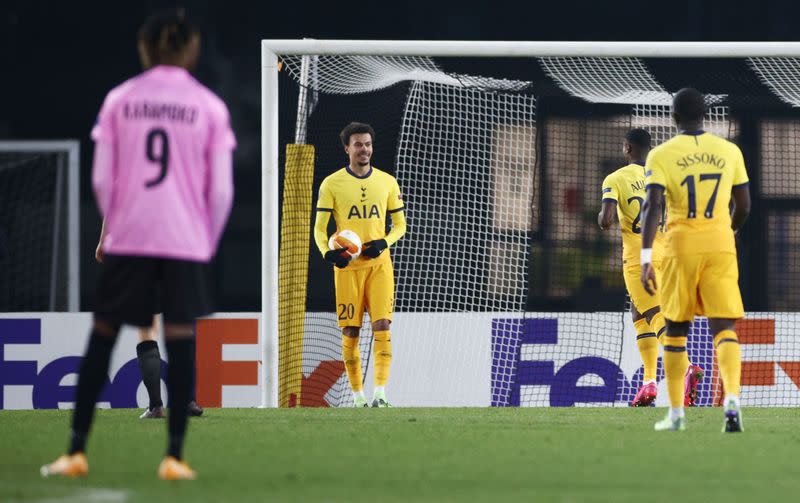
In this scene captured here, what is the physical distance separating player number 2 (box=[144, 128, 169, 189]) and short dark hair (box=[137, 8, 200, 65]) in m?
0.29

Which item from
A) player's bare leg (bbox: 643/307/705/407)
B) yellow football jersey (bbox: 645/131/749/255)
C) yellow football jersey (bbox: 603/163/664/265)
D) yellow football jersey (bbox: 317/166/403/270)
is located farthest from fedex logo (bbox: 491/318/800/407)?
yellow football jersey (bbox: 645/131/749/255)

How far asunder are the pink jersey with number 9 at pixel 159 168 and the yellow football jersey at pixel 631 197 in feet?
16.2

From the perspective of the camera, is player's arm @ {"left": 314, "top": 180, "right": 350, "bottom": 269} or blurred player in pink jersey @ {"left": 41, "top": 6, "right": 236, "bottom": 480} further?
player's arm @ {"left": 314, "top": 180, "right": 350, "bottom": 269}

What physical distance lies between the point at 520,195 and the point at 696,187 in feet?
13.4

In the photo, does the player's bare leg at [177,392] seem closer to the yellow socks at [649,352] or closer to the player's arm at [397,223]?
the player's arm at [397,223]

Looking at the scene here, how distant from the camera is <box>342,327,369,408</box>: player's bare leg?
960 centimetres

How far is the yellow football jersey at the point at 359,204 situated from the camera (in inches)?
376

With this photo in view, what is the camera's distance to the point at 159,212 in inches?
189

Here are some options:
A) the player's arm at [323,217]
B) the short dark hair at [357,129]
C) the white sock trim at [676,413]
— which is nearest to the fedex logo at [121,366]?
the player's arm at [323,217]

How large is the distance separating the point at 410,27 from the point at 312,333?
2.54m

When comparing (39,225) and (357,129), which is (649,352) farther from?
(39,225)

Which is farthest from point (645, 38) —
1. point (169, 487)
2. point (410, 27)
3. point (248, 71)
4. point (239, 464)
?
point (169, 487)

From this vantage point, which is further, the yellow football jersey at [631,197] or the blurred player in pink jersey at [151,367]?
the yellow football jersey at [631,197]

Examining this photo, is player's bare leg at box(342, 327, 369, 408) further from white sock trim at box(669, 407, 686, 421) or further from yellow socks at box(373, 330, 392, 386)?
white sock trim at box(669, 407, 686, 421)
